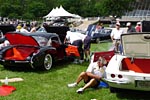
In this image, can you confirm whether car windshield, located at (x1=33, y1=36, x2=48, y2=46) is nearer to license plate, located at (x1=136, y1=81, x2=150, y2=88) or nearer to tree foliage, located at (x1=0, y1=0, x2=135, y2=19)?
license plate, located at (x1=136, y1=81, x2=150, y2=88)

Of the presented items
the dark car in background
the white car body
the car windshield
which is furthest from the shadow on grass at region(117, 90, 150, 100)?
the dark car in background

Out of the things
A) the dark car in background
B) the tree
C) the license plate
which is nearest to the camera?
the license plate

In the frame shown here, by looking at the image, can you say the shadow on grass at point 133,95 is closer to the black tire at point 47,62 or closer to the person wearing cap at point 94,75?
the person wearing cap at point 94,75

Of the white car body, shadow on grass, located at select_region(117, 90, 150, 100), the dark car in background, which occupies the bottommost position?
the dark car in background

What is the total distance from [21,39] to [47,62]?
45.7 inches

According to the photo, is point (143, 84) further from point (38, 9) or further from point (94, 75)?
point (38, 9)

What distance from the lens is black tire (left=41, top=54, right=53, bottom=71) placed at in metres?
11.1

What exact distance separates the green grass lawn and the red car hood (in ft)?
2.83

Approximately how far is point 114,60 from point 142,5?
9285 cm

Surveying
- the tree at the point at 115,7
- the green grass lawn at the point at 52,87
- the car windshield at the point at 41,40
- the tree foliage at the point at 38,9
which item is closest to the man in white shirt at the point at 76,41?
the green grass lawn at the point at 52,87

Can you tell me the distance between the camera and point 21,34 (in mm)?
11227

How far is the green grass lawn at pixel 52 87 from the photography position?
308 inches

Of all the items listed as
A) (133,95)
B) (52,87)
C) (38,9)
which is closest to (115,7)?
(38,9)

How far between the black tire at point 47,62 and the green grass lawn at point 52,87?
6.9 inches
